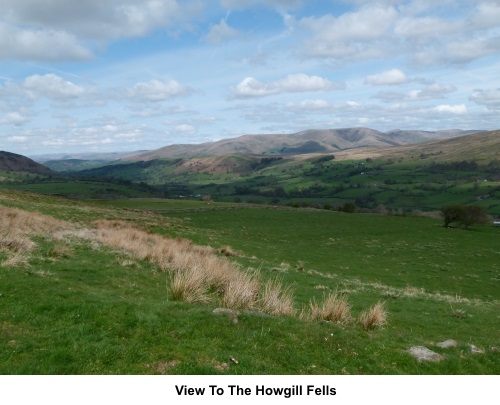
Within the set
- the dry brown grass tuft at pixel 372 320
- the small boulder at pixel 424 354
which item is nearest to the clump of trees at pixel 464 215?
the dry brown grass tuft at pixel 372 320

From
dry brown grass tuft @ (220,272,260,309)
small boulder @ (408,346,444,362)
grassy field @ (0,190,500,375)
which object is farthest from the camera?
dry brown grass tuft @ (220,272,260,309)

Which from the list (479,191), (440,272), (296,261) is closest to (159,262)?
(296,261)

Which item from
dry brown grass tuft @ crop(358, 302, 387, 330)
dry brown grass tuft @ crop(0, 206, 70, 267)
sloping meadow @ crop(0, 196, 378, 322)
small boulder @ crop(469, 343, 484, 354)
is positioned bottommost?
small boulder @ crop(469, 343, 484, 354)

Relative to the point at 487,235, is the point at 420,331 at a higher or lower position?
higher

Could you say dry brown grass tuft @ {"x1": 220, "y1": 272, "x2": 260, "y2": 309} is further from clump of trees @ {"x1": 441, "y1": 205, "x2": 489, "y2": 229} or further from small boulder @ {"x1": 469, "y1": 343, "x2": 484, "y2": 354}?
clump of trees @ {"x1": 441, "y1": 205, "x2": 489, "y2": 229}

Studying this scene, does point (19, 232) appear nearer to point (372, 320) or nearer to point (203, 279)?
point (203, 279)

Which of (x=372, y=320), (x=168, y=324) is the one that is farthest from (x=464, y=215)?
(x=168, y=324)

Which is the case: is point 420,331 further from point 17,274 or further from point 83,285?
point 17,274

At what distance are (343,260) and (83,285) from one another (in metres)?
32.1

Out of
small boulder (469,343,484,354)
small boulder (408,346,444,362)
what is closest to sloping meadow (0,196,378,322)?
small boulder (408,346,444,362)

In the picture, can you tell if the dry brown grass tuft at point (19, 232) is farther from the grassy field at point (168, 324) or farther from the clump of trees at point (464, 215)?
the clump of trees at point (464, 215)

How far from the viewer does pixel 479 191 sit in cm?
17788

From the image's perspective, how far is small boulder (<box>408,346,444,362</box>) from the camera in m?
9.77

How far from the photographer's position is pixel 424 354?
32.8ft
